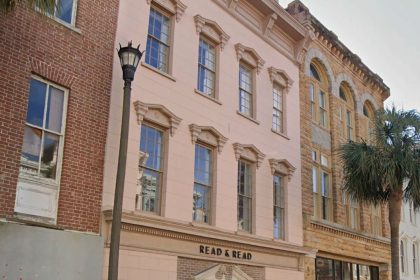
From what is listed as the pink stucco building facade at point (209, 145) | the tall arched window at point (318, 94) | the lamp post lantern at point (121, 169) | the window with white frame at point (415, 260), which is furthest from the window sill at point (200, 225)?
the window with white frame at point (415, 260)

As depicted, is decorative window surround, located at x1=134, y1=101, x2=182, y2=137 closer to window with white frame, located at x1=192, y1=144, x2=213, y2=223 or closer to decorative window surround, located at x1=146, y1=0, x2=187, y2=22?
window with white frame, located at x1=192, y1=144, x2=213, y2=223

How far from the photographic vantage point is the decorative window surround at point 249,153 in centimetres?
1723

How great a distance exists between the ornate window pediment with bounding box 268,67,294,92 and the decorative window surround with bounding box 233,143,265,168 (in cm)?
325

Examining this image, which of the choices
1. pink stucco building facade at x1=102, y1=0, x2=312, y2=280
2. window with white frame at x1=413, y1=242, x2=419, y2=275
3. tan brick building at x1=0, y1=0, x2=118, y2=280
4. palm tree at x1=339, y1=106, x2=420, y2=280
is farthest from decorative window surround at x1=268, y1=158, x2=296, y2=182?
window with white frame at x1=413, y1=242, x2=419, y2=275

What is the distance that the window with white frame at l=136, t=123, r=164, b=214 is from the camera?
45.6 ft

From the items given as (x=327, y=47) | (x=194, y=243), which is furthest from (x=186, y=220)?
(x=327, y=47)

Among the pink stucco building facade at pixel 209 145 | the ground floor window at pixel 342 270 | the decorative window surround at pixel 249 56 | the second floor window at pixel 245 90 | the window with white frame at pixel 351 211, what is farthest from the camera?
the window with white frame at pixel 351 211

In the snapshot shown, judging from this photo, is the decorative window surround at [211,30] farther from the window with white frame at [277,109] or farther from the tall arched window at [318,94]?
the tall arched window at [318,94]

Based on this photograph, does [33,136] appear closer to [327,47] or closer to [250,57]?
[250,57]

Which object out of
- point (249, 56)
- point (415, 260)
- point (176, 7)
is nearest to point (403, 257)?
point (415, 260)

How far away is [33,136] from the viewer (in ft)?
38.2

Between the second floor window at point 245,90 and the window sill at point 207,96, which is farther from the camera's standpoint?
the second floor window at point 245,90

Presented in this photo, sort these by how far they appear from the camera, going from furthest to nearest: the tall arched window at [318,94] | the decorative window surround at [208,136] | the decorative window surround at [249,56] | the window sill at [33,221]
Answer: the tall arched window at [318,94] → the decorative window surround at [249,56] → the decorative window surround at [208,136] → the window sill at [33,221]

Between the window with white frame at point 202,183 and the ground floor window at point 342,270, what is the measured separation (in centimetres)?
697
